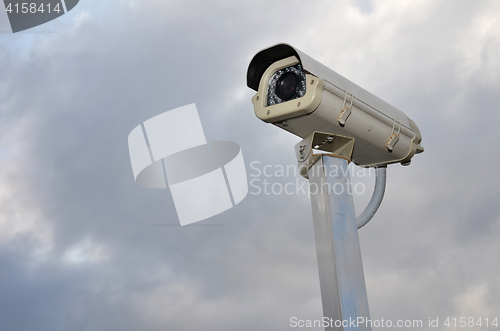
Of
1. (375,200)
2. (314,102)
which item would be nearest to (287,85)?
(314,102)

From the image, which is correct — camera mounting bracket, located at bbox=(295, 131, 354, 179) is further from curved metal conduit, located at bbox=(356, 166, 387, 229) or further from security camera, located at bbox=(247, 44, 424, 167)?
curved metal conduit, located at bbox=(356, 166, 387, 229)

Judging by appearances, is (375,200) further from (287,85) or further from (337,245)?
(287,85)

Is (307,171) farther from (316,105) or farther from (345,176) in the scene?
(316,105)

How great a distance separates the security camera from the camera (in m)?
3.60

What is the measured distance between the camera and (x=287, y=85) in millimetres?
3818

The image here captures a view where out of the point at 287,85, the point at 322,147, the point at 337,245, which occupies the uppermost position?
the point at 287,85

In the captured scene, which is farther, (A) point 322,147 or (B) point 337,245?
(A) point 322,147

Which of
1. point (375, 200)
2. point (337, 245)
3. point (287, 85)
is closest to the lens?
point (337, 245)

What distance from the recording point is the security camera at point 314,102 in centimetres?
360

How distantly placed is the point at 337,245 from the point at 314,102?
114 cm

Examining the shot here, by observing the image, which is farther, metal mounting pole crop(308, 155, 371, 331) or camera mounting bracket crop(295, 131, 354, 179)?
camera mounting bracket crop(295, 131, 354, 179)

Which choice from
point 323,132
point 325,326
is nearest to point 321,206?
point 323,132

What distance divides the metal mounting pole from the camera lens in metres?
0.61

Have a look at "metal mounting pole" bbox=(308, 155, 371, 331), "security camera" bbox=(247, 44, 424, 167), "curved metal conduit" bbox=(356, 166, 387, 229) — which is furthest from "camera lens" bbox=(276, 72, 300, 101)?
"curved metal conduit" bbox=(356, 166, 387, 229)
